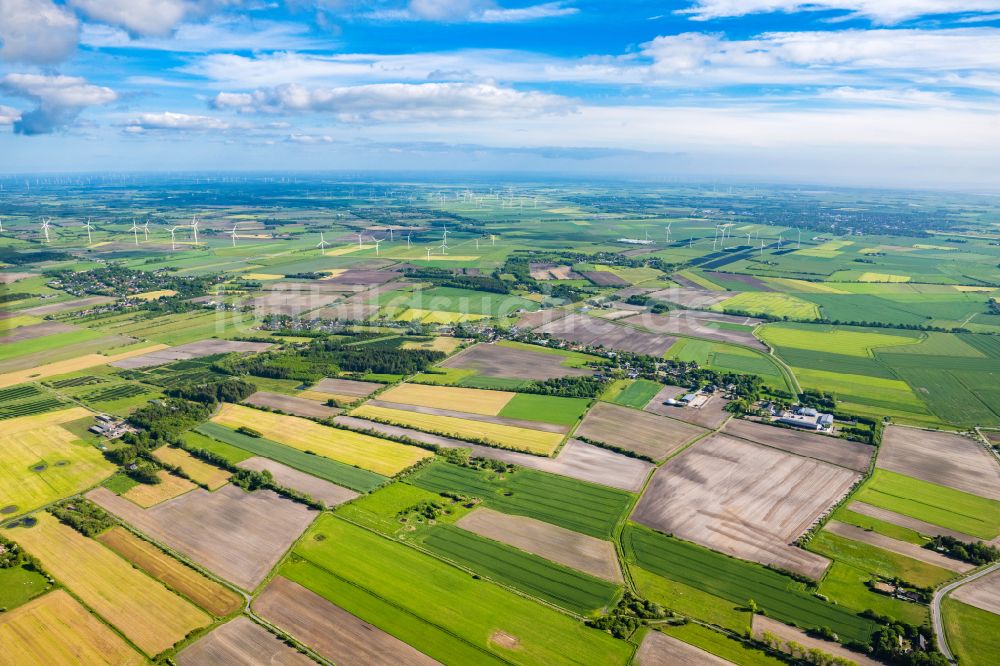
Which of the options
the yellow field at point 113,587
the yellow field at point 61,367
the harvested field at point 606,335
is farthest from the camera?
the harvested field at point 606,335

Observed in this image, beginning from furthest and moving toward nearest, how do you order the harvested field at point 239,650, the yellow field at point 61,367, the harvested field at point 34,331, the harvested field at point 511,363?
→ the harvested field at point 34,331, the harvested field at point 511,363, the yellow field at point 61,367, the harvested field at point 239,650

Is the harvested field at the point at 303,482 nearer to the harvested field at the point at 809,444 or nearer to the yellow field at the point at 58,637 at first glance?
the yellow field at the point at 58,637

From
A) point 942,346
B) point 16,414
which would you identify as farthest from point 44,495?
point 942,346

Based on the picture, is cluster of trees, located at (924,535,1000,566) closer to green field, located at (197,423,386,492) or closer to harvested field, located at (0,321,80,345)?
green field, located at (197,423,386,492)

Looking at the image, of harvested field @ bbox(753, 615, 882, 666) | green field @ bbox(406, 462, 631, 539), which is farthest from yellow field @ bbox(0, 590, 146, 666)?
harvested field @ bbox(753, 615, 882, 666)

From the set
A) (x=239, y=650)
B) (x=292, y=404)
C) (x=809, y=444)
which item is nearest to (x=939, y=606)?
(x=809, y=444)

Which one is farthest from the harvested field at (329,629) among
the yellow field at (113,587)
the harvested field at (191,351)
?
the harvested field at (191,351)
